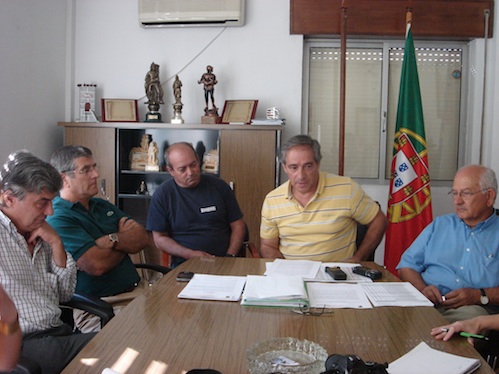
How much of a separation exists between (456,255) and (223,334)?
4.32 feet

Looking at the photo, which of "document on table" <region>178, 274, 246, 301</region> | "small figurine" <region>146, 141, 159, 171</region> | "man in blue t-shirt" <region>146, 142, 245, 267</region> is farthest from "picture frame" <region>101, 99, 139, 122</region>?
"document on table" <region>178, 274, 246, 301</region>

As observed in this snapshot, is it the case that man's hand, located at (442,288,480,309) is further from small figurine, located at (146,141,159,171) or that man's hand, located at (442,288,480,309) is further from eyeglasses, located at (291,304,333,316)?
small figurine, located at (146,141,159,171)

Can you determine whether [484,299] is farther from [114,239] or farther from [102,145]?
[102,145]

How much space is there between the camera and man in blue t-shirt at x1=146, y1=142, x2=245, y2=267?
2.86 m

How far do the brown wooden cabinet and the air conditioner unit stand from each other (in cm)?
94

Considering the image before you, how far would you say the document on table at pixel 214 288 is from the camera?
1.68 meters

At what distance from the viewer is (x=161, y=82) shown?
14.0 ft

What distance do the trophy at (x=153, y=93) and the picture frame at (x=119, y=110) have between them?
146 millimetres

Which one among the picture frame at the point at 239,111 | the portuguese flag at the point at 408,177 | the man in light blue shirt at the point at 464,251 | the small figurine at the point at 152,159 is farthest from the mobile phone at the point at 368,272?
the small figurine at the point at 152,159

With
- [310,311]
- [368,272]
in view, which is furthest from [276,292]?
[368,272]

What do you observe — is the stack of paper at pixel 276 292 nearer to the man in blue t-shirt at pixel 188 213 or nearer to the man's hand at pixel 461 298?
the man's hand at pixel 461 298

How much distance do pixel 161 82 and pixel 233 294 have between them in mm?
2960

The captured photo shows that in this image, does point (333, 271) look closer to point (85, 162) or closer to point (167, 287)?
point (167, 287)

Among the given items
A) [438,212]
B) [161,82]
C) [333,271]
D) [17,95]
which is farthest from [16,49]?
[438,212]
